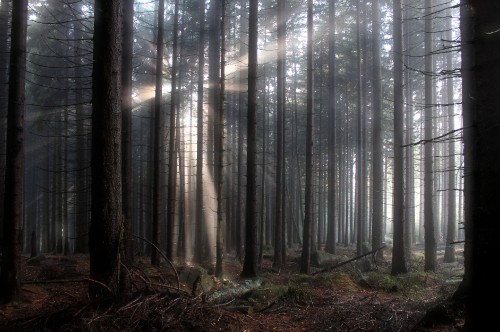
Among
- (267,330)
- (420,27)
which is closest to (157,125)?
(267,330)

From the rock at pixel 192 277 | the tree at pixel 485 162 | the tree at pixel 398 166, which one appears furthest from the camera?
the tree at pixel 398 166

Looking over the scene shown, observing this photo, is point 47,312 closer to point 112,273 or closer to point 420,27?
point 112,273

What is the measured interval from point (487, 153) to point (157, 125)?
44.5 feet

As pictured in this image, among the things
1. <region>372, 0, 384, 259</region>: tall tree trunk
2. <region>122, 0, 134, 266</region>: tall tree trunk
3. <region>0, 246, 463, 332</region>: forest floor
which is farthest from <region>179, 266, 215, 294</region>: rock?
<region>372, 0, 384, 259</region>: tall tree trunk

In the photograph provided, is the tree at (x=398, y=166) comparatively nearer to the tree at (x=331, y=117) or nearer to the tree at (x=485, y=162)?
the tree at (x=331, y=117)

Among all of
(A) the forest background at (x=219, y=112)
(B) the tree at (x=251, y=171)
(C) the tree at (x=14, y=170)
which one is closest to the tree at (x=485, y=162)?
(A) the forest background at (x=219, y=112)

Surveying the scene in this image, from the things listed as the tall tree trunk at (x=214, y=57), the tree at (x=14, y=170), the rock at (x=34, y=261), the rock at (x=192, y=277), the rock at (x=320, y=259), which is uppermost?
the tall tree trunk at (x=214, y=57)

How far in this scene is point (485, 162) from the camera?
14.1 ft

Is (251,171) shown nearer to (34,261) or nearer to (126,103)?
(126,103)

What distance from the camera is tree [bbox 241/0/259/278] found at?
1316cm

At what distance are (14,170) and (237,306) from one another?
6359mm

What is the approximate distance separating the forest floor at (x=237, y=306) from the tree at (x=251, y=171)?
1204mm

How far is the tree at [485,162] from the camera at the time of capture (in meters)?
4.18

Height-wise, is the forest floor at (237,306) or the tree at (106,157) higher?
the tree at (106,157)
